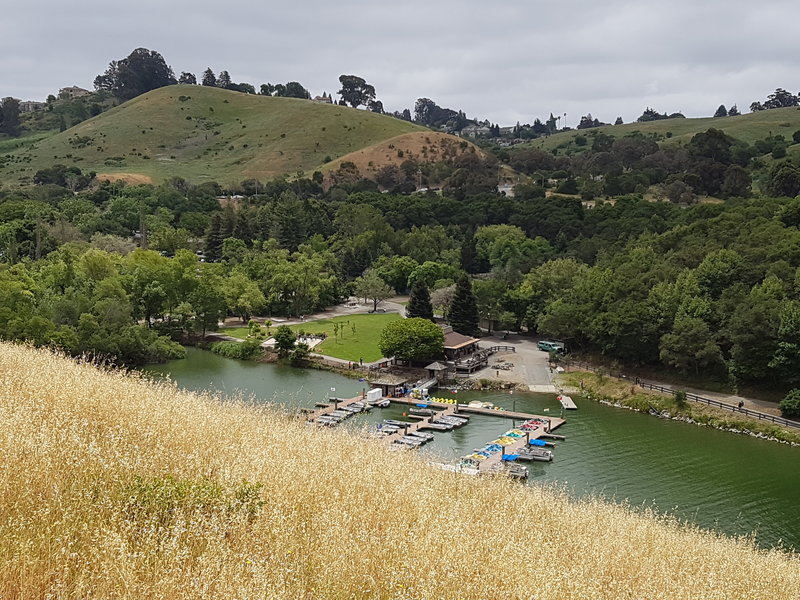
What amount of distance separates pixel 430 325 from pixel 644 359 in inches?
470

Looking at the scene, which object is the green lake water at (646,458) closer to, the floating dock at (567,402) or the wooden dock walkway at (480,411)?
the floating dock at (567,402)

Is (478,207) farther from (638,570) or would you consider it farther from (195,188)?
(638,570)

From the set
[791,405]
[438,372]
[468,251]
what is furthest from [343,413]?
[468,251]

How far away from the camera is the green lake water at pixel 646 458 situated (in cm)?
2273

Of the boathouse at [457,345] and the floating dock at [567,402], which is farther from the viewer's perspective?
the boathouse at [457,345]

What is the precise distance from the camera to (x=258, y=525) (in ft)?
25.6

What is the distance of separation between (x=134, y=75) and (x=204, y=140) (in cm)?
4853

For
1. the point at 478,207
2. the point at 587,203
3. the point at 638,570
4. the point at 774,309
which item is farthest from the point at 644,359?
the point at 587,203

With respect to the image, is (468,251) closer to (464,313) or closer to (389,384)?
(464,313)

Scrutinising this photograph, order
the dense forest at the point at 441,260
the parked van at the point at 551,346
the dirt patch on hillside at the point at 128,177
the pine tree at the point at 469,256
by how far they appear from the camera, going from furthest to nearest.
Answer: the dirt patch on hillside at the point at 128,177 < the pine tree at the point at 469,256 < the parked van at the point at 551,346 < the dense forest at the point at 441,260

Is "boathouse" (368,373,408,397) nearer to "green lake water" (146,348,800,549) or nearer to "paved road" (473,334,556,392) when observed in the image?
"green lake water" (146,348,800,549)

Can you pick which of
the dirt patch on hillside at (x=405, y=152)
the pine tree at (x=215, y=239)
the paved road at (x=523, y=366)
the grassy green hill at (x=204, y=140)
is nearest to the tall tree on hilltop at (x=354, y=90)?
the grassy green hill at (x=204, y=140)

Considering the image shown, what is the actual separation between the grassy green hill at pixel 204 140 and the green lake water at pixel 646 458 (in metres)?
75.2

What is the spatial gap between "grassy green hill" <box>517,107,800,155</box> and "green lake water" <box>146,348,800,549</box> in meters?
85.6
